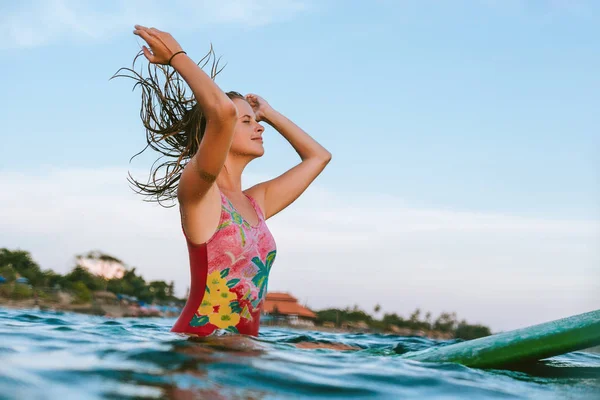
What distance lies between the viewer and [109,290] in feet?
131

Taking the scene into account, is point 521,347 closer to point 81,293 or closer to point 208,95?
point 208,95

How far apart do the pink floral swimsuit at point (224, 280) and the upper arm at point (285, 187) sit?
579 mm

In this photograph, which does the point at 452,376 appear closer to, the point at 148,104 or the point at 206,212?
the point at 206,212

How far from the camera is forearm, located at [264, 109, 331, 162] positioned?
456 centimetres

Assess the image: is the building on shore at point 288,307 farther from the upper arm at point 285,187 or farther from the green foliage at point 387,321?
the upper arm at point 285,187

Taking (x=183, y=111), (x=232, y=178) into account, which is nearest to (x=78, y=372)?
(x=232, y=178)

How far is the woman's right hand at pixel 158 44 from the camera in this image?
3031 millimetres

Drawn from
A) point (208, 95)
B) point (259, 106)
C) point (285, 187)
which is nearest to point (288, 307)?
point (259, 106)

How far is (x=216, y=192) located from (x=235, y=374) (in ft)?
4.40

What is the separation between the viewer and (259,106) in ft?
14.8

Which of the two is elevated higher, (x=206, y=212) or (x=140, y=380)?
(x=206, y=212)

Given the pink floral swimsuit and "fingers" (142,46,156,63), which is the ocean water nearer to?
the pink floral swimsuit

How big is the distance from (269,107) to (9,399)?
3.20m

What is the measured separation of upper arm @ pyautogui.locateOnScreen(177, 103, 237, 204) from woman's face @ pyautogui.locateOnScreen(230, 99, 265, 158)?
0.65 meters
